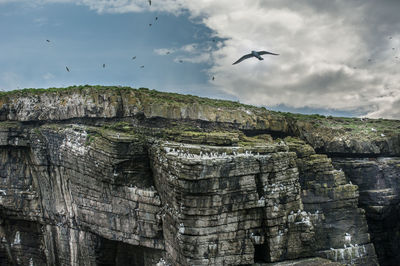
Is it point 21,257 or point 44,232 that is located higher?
point 44,232

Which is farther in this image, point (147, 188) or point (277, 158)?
point (147, 188)

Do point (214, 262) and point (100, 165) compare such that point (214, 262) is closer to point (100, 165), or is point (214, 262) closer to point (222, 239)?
point (222, 239)

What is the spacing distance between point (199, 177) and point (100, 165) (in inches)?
292

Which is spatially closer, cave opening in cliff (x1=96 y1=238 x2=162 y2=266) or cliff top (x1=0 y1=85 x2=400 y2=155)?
cave opening in cliff (x1=96 y1=238 x2=162 y2=266)

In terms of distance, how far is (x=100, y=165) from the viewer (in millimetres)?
19688

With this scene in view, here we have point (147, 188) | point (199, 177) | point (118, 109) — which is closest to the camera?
point (199, 177)

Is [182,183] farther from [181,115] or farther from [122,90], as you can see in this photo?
[122,90]

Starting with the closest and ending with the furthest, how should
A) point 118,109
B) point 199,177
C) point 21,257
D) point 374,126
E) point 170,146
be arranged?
point 199,177 < point 170,146 < point 118,109 < point 21,257 < point 374,126

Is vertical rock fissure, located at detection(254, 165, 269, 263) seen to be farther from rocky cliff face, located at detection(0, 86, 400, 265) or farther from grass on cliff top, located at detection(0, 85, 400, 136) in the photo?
grass on cliff top, located at detection(0, 85, 400, 136)

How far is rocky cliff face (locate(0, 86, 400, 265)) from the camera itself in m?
16.6

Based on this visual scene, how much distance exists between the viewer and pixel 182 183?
15.6m

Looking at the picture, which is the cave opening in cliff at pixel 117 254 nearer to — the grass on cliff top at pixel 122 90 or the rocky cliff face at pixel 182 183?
the rocky cliff face at pixel 182 183

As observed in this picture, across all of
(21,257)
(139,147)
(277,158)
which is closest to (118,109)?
(139,147)

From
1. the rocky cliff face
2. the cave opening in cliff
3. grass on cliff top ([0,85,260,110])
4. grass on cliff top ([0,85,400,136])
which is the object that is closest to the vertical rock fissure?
the rocky cliff face
